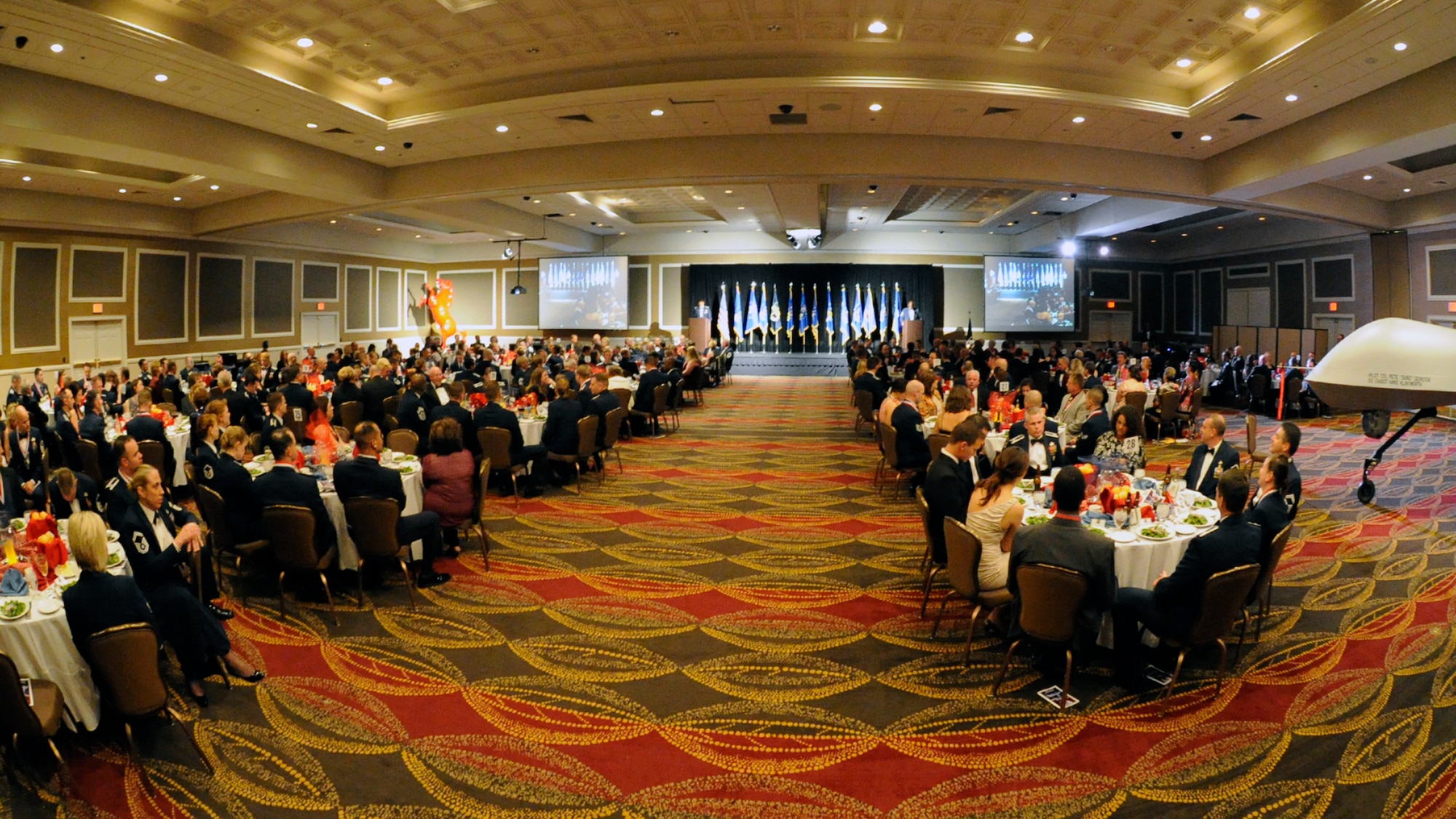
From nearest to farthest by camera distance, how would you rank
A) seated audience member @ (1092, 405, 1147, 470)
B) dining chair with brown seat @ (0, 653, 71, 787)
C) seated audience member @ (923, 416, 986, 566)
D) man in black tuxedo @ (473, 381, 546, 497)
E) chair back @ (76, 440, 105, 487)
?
1. dining chair with brown seat @ (0, 653, 71, 787)
2. seated audience member @ (923, 416, 986, 566)
3. seated audience member @ (1092, 405, 1147, 470)
4. chair back @ (76, 440, 105, 487)
5. man in black tuxedo @ (473, 381, 546, 497)

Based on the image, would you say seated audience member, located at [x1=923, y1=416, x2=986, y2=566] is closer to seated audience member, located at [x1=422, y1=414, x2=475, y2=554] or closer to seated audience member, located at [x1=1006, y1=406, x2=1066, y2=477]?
seated audience member, located at [x1=1006, y1=406, x2=1066, y2=477]

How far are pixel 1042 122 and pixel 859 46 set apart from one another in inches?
119

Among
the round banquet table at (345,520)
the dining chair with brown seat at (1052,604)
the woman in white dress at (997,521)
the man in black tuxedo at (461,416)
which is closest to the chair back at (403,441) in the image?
the man in black tuxedo at (461,416)

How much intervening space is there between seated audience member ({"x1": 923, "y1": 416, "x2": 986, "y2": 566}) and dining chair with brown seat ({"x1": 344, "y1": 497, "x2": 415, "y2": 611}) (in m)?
3.47

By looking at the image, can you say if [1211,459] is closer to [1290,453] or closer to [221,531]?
[1290,453]

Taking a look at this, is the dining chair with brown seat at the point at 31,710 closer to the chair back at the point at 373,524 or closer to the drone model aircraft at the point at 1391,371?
the chair back at the point at 373,524

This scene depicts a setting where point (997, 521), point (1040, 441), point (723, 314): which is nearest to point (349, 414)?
point (1040, 441)

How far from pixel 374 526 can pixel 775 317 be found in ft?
66.0

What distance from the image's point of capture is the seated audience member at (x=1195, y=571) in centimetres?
404

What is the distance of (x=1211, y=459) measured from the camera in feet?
19.6

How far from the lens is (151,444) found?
7.66m

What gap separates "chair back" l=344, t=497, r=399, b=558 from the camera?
5.37 meters

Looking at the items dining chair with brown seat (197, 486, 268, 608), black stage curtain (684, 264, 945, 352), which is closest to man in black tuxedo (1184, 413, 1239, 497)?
dining chair with brown seat (197, 486, 268, 608)

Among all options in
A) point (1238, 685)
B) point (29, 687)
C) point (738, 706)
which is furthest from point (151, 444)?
point (1238, 685)
